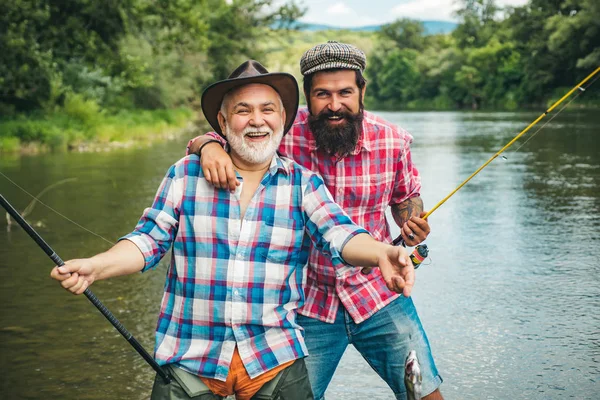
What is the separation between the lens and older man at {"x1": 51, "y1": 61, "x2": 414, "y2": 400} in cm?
338

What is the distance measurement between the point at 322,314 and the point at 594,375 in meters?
2.50

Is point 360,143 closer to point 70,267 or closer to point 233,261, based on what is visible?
point 233,261

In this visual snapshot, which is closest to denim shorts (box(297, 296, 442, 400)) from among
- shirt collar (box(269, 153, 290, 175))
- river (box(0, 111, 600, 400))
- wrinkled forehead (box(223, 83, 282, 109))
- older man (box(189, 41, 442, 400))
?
older man (box(189, 41, 442, 400))

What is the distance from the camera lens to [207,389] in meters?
3.43

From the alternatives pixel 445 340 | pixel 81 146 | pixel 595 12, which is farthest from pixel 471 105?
pixel 445 340

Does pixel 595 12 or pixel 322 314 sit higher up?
pixel 595 12

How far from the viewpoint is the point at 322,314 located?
13.5 feet

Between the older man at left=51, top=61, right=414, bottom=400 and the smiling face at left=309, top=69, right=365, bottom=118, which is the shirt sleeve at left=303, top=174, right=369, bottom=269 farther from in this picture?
the smiling face at left=309, top=69, right=365, bottom=118

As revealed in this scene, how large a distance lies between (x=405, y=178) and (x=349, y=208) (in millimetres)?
364

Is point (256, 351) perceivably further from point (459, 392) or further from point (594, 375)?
point (594, 375)

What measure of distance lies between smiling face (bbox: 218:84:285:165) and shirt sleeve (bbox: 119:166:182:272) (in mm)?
283

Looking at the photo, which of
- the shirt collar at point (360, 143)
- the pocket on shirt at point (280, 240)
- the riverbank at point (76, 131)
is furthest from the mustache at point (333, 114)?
the riverbank at point (76, 131)

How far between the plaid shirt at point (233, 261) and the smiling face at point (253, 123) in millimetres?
86

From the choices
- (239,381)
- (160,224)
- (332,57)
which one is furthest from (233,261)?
(332,57)
